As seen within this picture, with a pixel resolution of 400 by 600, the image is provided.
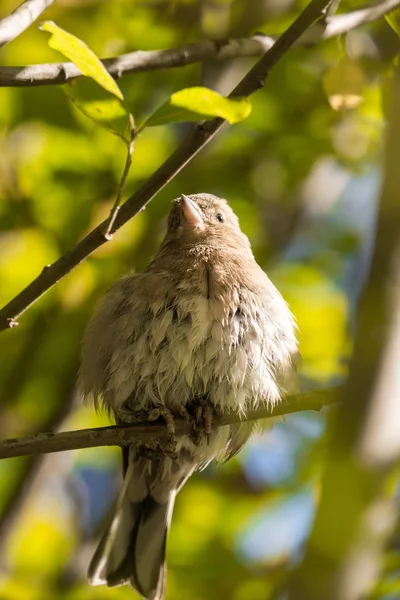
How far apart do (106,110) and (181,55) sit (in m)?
0.82

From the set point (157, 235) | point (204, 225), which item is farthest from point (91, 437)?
point (157, 235)

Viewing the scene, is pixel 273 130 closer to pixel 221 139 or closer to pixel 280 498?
pixel 221 139

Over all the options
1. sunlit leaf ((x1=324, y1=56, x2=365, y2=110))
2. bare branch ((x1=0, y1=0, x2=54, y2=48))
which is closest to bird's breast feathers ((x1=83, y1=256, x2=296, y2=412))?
sunlit leaf ((x1=324, y1=56, x2=365, y2=110))

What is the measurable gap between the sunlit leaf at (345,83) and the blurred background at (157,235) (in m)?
0.49

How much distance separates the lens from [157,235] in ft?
19.0

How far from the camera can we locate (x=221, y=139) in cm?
564

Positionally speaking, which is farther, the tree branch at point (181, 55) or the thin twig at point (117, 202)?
the tree branch at point (181, 55)

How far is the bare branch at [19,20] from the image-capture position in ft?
9.77

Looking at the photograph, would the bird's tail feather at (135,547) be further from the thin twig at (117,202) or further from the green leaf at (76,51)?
the green leaf at (76,51)

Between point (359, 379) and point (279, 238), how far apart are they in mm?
4122

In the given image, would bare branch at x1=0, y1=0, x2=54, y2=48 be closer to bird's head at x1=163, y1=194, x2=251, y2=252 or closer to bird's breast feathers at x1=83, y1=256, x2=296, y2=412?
bird's breast feathers at x1=83, y1=256, x2=296, y2=412

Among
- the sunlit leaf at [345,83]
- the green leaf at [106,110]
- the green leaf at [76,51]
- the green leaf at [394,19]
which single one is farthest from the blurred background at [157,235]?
the green leaf at [76,51]

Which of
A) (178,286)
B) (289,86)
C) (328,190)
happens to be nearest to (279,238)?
(328,190)

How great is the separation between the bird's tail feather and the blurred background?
0.12 m
